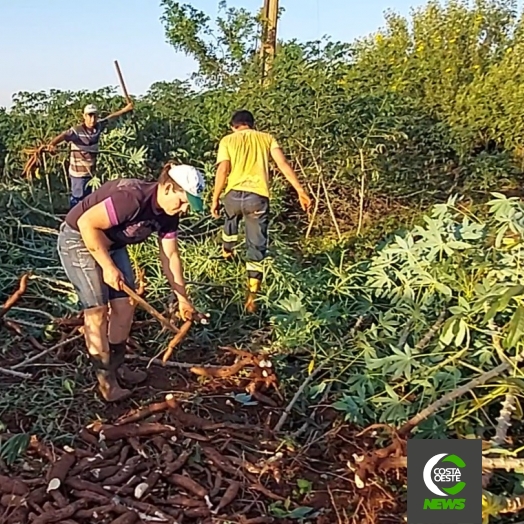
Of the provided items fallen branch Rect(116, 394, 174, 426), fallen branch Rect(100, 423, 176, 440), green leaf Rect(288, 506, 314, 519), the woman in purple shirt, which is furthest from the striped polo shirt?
green leaf Rect(288, 506, 314, 519)

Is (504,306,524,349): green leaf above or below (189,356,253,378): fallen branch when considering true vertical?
above

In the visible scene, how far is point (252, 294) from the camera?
16.3 feet

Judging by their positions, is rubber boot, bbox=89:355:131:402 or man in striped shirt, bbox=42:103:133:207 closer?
rubber boot, bbox=89:355:131:402

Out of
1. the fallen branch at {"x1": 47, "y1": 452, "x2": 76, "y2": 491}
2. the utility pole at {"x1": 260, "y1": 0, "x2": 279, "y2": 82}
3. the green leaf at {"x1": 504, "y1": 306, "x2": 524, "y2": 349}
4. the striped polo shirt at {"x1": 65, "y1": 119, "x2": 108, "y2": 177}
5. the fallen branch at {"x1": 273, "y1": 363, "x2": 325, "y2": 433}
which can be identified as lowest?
the fallen branch at {"x1": 273, "y1": 363, "x2": 325, "y2": 433}

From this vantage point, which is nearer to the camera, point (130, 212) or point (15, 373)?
point (130, 212)

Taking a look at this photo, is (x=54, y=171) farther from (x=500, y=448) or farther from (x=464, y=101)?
(x=500, y=448)

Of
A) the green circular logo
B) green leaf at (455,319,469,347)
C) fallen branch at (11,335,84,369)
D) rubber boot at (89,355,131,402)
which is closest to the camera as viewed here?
the green circular logo

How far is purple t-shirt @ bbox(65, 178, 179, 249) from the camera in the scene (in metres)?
3.31

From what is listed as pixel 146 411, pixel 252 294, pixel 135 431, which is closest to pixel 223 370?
pixel 146 411

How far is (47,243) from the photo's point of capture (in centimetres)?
609

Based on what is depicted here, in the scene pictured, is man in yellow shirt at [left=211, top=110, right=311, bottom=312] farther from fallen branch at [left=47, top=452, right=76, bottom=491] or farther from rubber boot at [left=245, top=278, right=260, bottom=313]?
fallen branch at [left=47, top=452, right=76, bottom=491]

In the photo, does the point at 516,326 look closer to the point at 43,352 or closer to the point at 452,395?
the point at 452,395

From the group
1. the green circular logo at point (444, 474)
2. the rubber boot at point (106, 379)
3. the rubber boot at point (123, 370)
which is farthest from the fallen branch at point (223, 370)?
the green circular logo at point (444, 474)

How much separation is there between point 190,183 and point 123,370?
4.46 ft
